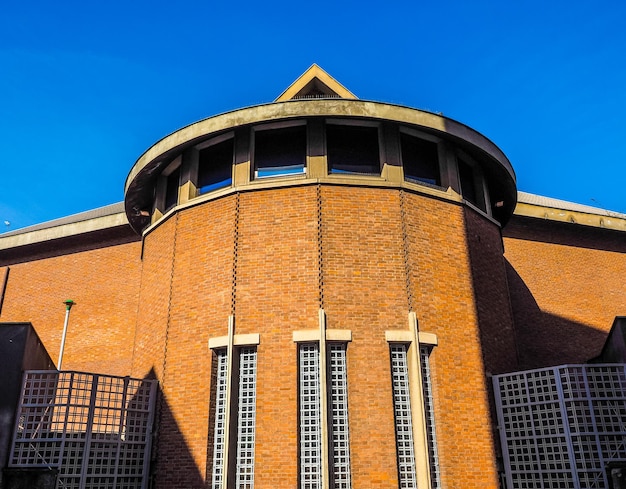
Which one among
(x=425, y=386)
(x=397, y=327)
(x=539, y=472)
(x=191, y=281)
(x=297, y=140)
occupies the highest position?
(x=297, y=140)

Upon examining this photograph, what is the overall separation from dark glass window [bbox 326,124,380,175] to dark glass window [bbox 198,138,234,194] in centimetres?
235

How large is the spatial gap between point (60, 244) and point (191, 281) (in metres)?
9.69

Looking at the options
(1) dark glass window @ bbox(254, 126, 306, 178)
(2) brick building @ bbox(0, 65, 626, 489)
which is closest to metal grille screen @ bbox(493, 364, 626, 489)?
(2) brick building @ bbox(0, 65, 626, 489)

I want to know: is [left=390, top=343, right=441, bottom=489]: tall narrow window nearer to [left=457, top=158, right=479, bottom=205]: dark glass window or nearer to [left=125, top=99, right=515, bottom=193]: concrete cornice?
[left=457, top=158, right=479, bottom=205]: dark glass window

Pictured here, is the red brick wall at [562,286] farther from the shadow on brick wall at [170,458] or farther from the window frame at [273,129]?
the shadow on brick wall at [170,458]

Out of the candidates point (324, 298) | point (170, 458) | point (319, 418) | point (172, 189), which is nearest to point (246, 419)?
point (319, 418)

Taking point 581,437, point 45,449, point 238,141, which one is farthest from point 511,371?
point 45,449

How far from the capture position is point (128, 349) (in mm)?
17922

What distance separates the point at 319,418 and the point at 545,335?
10269 millimetres

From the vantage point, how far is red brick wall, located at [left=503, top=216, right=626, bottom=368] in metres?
18.5

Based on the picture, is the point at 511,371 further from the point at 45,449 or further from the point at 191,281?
the point at 45,449

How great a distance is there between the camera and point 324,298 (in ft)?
39.1

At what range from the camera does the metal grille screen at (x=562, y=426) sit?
11.5 metres

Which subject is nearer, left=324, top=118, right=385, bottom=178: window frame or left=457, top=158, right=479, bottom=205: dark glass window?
left=324, top=118, right=385, bottom=178: window frame
